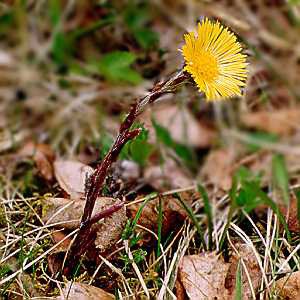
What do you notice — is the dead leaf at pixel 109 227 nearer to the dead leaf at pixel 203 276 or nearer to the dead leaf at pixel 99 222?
the dead leaf at pixel 99 222

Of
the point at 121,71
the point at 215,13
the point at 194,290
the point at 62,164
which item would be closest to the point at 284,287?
the point at 194,290

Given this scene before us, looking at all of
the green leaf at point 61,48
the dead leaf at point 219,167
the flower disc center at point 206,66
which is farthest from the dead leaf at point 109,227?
the green leaf at point 61,48

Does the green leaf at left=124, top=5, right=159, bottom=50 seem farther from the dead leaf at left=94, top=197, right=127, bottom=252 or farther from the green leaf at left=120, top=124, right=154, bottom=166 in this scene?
the dead leaf at left=94, top=197, right=127, bottom=252

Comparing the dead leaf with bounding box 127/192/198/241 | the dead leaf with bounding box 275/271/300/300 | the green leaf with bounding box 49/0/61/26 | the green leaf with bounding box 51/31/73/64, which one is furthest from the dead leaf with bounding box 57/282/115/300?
the green leaf with bounding box 49/0/61/26

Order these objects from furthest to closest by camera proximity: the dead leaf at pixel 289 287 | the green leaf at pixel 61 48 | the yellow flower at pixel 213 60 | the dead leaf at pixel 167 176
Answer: the green leaf at pixel 61 48
the dead leaf at pixel 167 176
the dead leaf at pixel 289 287
the yellow flower at pixel 213 60

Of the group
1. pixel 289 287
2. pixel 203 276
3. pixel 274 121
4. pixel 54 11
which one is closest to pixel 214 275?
pixel 203 276
